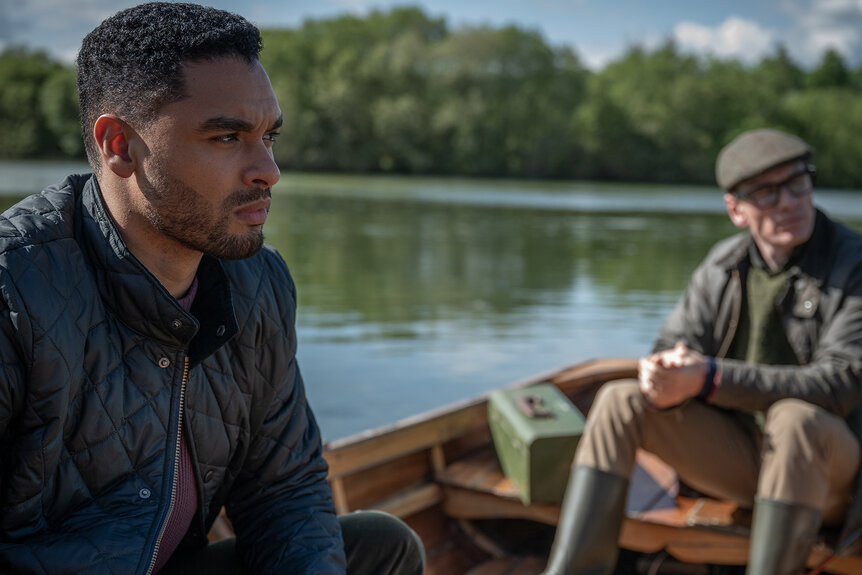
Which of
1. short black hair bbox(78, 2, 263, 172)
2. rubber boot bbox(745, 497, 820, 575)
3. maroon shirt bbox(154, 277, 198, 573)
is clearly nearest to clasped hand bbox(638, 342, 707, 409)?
rubber boot bbox(745, 497, 820, 575)

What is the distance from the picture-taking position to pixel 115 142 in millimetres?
1455

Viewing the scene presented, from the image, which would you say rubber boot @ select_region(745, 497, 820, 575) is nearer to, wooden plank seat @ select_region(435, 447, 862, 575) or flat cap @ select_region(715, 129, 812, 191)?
wooden plank seat @ select_region(435, 447, 862, 575)

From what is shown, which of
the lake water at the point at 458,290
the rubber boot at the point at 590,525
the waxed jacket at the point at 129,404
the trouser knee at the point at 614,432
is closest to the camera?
the waxed jacket at the point at 129,404

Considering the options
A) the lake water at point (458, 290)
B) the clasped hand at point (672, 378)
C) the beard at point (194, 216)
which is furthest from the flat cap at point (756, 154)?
the lake water at point (458, 290)

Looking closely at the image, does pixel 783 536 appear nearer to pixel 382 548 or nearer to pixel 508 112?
pixel 382 548

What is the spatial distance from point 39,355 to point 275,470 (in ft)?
1.88

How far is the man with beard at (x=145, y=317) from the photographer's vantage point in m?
1.32

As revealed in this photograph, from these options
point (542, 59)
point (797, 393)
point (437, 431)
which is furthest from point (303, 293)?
point (542, 59)

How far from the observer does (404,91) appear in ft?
197

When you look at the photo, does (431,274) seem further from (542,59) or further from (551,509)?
(542,59)

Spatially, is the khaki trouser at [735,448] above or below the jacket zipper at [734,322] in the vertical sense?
below

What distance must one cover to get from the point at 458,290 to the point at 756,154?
10.2 meters

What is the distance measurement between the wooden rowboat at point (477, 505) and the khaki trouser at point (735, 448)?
0.15 meters

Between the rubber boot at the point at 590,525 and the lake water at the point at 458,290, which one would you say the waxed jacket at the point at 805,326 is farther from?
the lake water at the point at 458,290
